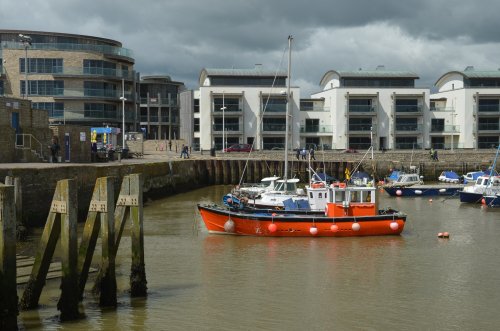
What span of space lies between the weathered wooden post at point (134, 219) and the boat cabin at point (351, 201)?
1385 centimetres

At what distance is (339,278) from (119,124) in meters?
61.4

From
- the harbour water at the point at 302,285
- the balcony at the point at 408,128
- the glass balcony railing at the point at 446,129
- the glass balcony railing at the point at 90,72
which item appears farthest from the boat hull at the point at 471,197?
the glass balcony railing at the point at 90,72

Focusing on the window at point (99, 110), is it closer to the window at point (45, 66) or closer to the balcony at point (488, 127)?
the window at point (45, 66)

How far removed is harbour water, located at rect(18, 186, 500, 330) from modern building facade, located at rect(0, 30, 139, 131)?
44449mm

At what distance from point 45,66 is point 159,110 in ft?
81.9

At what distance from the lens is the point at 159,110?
309 ft

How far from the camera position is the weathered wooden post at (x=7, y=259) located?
42.8 feet

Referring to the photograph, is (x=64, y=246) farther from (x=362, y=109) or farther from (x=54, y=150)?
(x=362, y=109)

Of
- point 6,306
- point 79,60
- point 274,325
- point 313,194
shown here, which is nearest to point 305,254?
point 313,194

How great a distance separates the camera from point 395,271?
22.2m

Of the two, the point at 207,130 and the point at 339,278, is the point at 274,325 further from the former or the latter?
the point at 207,130

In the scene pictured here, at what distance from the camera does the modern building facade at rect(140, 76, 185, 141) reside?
9469 cm

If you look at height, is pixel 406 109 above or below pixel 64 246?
above

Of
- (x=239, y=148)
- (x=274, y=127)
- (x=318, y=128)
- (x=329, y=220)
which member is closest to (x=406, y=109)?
(x=318, y=128)
